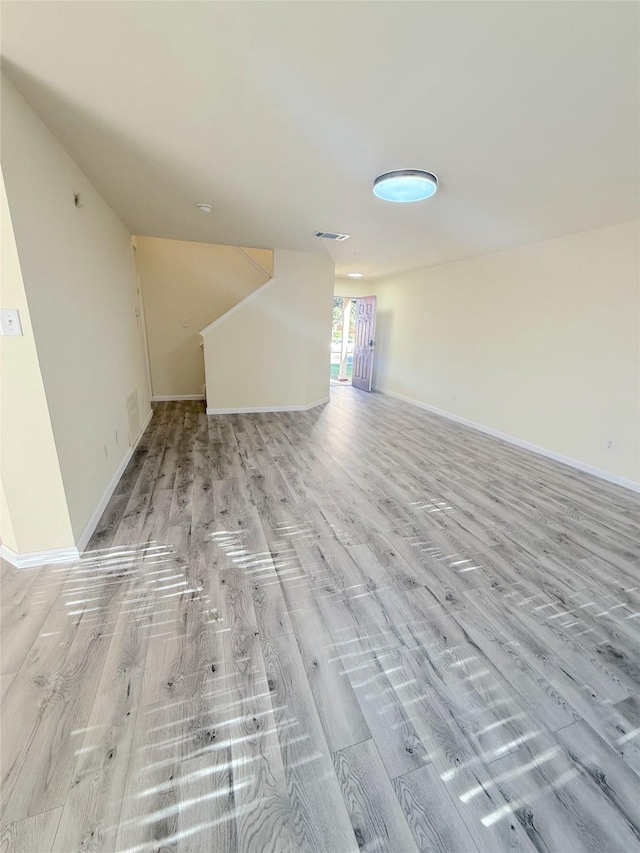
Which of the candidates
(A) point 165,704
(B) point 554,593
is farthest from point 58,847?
(B) point 554,593

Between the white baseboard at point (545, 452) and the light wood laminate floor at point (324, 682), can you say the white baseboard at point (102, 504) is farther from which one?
the white baseboard at point (545, 452)

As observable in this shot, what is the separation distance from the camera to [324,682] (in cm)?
143

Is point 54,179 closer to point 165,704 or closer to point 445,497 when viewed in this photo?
point 165,704

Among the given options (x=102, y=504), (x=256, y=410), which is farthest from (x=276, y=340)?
(x=102, y=504)

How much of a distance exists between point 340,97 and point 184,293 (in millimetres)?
5012

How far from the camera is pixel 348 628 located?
5.53 ft

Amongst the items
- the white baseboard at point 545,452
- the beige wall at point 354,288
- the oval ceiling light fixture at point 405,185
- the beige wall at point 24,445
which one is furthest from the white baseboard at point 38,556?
the beige wall at point 354,288

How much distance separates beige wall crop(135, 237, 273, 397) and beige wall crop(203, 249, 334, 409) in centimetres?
123

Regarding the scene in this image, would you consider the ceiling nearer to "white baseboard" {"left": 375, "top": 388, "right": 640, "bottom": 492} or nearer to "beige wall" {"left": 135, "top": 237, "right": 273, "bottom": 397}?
"white baseboard" {"left": 375, "top": 388, "right": 640, "bottom": 492}

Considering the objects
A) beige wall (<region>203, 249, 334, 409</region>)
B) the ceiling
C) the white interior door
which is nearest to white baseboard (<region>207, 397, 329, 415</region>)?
beige wall (<region>203, 249, 334, 409</region>)

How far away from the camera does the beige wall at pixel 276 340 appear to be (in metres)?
5.17

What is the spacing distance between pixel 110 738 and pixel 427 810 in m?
1.09

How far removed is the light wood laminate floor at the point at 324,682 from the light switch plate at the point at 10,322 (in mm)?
1334

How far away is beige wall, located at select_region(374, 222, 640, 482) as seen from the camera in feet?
11.0
